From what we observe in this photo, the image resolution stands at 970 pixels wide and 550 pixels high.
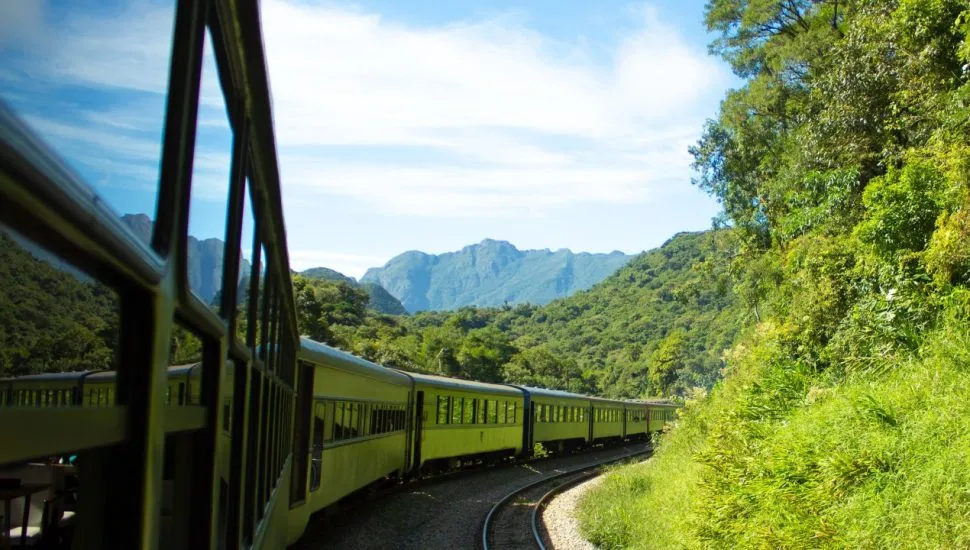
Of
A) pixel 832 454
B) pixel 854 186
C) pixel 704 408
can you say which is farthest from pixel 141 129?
pixel 704 408

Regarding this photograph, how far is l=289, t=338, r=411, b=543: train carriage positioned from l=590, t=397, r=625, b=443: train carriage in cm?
1829

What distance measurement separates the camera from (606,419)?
35.3 meters

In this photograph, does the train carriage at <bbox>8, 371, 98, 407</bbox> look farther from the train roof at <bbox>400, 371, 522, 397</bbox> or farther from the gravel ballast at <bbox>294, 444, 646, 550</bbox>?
the train roof at <bbox>400, 371, 522, 397</bbox>

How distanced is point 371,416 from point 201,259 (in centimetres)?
1194

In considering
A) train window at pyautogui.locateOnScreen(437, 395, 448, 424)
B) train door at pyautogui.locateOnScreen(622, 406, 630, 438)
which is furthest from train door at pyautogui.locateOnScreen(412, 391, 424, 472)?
train door at pyautogui.locateOnScreen(622, 406, 630, 438)

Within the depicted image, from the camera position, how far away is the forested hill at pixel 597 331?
5038 centimetres

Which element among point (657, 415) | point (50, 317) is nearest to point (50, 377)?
point (50, 317)

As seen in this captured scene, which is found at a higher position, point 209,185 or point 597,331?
point 597,331

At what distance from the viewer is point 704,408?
17.8 metres

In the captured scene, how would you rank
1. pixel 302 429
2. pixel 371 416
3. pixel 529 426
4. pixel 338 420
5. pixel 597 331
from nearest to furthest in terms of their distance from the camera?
pixel 302 429 → pixel 338 420 → pixel 371 416 → pixel 529 426 → pixel 597 331

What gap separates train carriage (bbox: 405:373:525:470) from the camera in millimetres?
18344

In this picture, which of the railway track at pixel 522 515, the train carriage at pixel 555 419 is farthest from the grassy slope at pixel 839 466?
the train carriage at pixel 555 419

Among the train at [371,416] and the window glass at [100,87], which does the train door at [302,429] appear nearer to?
the train at [371,416]

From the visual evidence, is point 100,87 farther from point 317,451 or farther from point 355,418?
point 355,418
